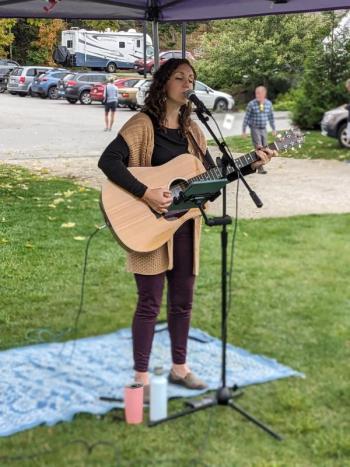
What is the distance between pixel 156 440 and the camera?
3.49 m

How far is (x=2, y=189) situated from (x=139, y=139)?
754 cm

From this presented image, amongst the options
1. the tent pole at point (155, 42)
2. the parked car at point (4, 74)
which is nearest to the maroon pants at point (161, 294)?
the tent pole at point (155, 42)

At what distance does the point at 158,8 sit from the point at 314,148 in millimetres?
11175

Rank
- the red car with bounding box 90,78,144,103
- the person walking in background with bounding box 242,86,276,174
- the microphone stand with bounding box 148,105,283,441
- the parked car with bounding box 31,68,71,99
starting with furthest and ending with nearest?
1. the parked car with bounding box 31,68,71,99
2. the red car with bounding box 90,78,144,103
3. the person walking in background with bounding box 242,86,276,174
4. the microphone stand with bounding box 148,105,283,441

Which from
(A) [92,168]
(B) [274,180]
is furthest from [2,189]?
(B) [274,180]

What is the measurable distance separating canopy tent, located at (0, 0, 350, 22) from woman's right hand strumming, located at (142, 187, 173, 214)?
7.26ft

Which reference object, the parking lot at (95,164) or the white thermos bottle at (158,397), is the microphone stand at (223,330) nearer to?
the white thermos bottle at (158,397)

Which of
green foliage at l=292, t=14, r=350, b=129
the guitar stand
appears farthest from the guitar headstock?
green foliage at l=292, t=14, r=350, b=129

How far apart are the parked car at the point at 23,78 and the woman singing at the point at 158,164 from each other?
35306mm

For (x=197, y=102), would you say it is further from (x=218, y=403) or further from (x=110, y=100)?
(x=110, y=100)

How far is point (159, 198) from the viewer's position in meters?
3.60

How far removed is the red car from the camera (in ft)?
99.0

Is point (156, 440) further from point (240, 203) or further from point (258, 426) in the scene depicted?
point (240, 203)

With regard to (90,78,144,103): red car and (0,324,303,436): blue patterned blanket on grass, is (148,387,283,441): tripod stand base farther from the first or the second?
(90,78,144,103): red car
